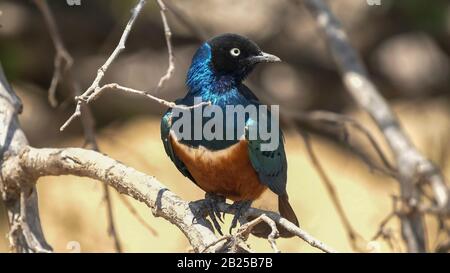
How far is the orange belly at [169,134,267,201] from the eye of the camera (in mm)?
3988

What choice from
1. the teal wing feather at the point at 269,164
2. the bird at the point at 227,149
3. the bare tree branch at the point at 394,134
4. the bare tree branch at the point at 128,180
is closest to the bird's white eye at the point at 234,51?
the bird at the point at 227,149

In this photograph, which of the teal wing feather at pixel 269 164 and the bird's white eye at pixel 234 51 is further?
the bird's white eye at pixel 234 51

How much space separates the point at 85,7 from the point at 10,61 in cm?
69

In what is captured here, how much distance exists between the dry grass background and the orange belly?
414mm

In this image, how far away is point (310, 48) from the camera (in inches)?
247

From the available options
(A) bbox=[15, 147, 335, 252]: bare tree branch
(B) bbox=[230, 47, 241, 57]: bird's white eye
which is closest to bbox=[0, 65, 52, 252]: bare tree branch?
(A) bbox=[15, 147, 335, 252]: bare tree branch

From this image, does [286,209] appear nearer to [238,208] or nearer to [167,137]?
[238,208]

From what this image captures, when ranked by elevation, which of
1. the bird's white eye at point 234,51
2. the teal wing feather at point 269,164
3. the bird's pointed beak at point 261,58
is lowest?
the teal wing feather at point 269,164

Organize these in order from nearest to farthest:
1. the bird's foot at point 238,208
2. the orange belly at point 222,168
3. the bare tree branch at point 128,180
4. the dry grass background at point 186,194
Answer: the bare tree branch at point 128,180, the bird's foot at point 238,208, the orange belly at point 222,168, the dry grass background at point 186,194

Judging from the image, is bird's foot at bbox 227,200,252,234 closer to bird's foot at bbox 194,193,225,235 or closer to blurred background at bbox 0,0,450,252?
bird's foot at bbox 194,193,225,235

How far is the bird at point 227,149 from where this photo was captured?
13.1 ft

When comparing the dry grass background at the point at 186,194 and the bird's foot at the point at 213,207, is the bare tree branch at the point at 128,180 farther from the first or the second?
the dry grass background at the point at 186,194

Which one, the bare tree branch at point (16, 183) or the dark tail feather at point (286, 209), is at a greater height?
the bare tree branch at point (16, 183)

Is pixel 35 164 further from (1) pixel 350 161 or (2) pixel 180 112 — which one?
(1) pixel 350 161
